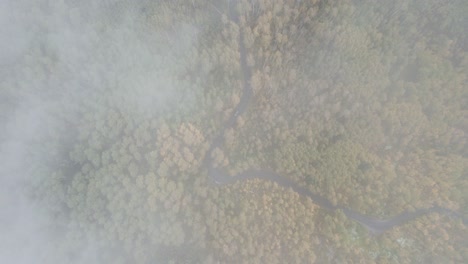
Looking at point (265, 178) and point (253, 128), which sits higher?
point (253, 128)

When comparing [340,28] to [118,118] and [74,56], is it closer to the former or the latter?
[118,118]

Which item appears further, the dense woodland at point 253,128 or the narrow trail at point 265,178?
the narrow trail at point 265,178

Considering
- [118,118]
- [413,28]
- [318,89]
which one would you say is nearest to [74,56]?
[118,118]

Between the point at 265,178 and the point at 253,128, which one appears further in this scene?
the point at 253,128

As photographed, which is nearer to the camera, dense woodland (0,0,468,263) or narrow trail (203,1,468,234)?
dense woodland (0,0,468,263)
